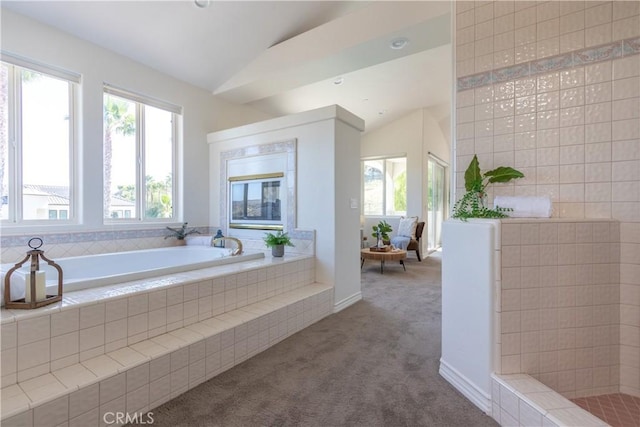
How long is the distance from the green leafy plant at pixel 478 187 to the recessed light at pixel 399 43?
1.61m

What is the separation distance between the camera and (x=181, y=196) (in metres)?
3.96

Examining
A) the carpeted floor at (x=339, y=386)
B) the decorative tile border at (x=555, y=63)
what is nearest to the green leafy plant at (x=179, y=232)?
the carpeted floor at (x=339, y=386)

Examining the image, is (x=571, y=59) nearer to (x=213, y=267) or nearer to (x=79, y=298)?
(x=213, y=267)

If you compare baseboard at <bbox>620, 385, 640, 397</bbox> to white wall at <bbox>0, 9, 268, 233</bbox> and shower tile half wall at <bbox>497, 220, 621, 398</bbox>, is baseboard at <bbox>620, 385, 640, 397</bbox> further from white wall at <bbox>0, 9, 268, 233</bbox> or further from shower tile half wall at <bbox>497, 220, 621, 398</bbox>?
white wall at <bbox>0, 9, 268, 233</bbox>

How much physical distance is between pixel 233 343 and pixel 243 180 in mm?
2385

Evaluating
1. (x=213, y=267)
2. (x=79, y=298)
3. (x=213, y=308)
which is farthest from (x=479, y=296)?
(x=79, y=298)

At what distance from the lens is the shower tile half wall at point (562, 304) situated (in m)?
1.57

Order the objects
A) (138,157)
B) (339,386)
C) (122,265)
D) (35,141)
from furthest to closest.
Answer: (138,157) → (122,265) → (35,141) → (339,386)

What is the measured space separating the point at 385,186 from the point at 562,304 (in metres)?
5.71

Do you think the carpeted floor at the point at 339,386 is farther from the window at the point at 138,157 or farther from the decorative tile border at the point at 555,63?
the window at the point at 138,157

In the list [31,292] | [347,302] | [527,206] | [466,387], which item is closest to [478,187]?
[527,206]

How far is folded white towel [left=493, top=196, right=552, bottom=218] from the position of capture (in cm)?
174

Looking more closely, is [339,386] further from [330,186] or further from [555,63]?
[555,63]

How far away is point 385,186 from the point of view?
7.20 meters
